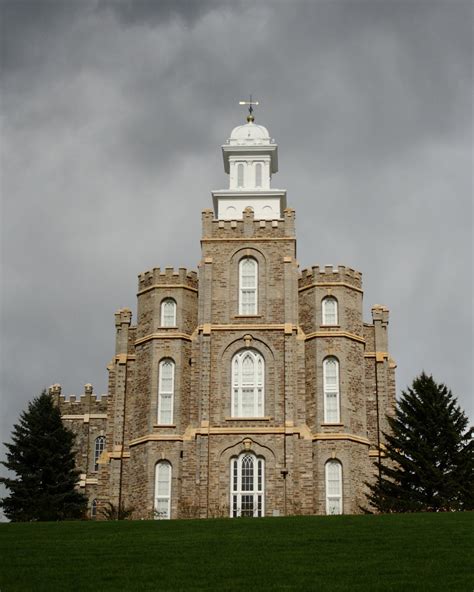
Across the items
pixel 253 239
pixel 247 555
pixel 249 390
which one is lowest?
pixel 247 555

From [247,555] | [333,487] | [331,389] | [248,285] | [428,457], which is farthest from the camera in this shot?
[248,285]

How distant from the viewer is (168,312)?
1861 inches

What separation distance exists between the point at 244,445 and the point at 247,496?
2096 millimetres

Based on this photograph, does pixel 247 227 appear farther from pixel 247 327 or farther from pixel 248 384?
pixel 248 384

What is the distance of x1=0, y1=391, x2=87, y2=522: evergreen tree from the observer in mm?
47031

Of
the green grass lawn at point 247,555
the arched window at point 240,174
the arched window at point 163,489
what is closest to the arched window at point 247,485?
the arched window at point 163,489

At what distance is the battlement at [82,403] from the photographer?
201 feet

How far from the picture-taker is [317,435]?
4438 cm

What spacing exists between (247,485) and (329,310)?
879 centimetres

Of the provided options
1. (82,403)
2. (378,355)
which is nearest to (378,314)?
(378,355)

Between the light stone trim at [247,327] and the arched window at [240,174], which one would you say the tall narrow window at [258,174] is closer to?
the arched window at [240,174]

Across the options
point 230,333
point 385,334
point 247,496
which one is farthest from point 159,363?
point 385,334

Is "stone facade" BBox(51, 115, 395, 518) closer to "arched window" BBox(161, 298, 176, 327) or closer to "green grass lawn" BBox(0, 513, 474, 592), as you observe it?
"arched window" BBox(161, 298, 176, 327)

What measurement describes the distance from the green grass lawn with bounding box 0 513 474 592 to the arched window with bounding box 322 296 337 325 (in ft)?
52.0
